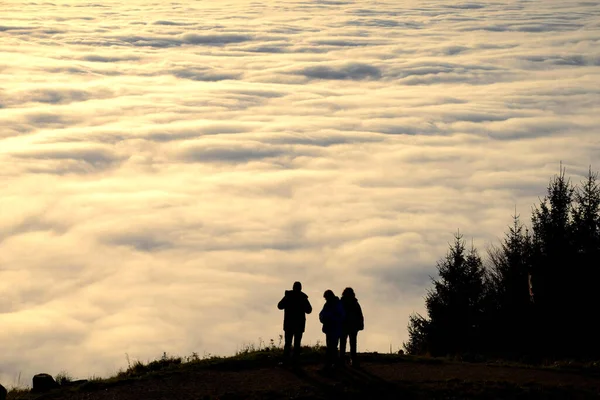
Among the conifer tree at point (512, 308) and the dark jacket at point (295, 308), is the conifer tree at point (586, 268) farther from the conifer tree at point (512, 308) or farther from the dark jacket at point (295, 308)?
the dark jacket at point (295, 308)

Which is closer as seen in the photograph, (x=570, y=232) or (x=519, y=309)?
(x=519, y=309)

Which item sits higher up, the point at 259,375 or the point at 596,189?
the point at 596,189

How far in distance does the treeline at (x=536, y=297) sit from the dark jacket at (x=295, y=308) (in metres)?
5.36

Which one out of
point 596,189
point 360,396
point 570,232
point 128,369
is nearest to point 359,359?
point 360,396

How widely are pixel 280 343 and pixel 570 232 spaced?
12.4 m

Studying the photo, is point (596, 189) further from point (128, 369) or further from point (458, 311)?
point (128, 369)

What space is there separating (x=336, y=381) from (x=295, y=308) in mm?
1975

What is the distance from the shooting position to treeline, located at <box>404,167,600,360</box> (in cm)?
2642

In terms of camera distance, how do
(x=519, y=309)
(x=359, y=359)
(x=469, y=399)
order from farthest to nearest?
1. (x=519, y=309)
2. (x=359, y=359)
3. (x=469, y=399)

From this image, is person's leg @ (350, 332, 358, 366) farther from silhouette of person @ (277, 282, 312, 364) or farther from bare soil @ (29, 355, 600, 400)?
silhouette of person @ (277, 282, 312, 364)

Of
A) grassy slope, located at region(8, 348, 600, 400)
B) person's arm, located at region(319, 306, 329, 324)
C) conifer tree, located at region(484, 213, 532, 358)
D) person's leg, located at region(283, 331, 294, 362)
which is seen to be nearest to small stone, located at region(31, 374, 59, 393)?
grassy slope, located at region(8, 348, 600, 400)

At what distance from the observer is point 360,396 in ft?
56.3

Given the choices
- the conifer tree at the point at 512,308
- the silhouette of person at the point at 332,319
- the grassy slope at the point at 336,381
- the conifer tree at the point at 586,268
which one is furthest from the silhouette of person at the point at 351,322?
the conifer tree at the point at 512,308

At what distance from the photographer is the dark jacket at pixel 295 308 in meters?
19.6
